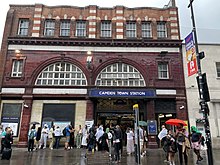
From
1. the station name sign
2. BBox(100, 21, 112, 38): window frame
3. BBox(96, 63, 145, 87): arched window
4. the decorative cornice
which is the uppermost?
BBox(100, 21, 112, 38): window frame

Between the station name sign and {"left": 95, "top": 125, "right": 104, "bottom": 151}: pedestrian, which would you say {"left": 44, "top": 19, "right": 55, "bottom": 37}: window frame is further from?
{"left": 95, "top": 125, "right": 104, "bottom": 151}: pedestrian

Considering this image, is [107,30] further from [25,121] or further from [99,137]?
[25,121]

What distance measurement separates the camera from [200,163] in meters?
10.7

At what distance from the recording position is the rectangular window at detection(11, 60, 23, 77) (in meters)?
20.2

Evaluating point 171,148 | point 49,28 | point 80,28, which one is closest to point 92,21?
point 80,28

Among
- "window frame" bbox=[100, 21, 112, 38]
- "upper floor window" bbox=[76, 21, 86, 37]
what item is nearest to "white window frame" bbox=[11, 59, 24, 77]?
"upper floor window" bbox=[76, 21, 86, 37]

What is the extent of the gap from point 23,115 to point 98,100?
6.95 m

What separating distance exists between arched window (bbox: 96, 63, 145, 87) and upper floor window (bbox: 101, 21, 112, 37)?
3.55 m

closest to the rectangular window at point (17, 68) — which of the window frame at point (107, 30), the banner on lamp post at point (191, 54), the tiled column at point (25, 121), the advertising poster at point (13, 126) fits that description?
the tiled column at point (25, 121)

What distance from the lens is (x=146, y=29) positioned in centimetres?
2206

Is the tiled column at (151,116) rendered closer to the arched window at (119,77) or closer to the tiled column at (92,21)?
the arched window at (119,77)

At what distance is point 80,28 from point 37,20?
446 cm

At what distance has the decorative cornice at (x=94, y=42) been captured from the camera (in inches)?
814

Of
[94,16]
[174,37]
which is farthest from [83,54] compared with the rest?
[174,37]
